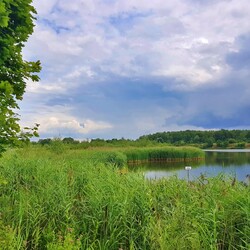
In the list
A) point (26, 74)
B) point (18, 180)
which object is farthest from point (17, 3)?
point (18, 180)

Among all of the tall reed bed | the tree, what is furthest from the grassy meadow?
the tall reed bed

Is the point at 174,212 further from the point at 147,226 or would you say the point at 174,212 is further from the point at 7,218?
the point at 7,218

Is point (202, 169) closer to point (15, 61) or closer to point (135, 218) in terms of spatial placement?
point (135, 218)

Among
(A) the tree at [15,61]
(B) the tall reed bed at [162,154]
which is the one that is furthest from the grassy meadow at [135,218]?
(B) the tall reed bed at [162,154]

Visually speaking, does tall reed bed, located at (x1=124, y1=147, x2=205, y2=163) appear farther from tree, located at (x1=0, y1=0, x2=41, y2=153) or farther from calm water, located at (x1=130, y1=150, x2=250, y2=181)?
tree, located at (x1=0, y1=0, x2=41, y2=153)

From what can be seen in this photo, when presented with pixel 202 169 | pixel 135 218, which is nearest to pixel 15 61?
pixel 135 218

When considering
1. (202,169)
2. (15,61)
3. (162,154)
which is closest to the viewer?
(15,61)

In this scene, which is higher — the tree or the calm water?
the tree

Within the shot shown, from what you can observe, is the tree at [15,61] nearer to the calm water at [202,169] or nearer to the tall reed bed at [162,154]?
the calm water at [202,169]

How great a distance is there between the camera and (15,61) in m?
4.50

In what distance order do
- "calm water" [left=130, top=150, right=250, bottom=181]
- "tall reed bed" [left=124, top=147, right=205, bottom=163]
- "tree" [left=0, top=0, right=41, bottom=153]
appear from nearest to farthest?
1. "tree" [left=0, top=0, right=41, bottom=153]
2. "calm water" [left=130, top=150, right=250, bottom=181]
3. "tall reed bed" [left=124, top=147, right=205, bottom=163]

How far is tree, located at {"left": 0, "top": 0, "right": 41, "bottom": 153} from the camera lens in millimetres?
4074

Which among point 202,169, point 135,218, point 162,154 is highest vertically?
point 162,154

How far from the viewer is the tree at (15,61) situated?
4074 mm
